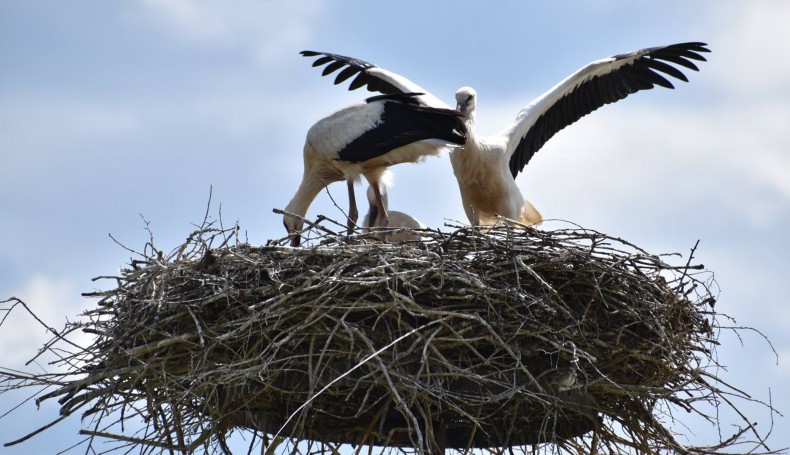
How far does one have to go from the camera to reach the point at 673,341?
6.17 m

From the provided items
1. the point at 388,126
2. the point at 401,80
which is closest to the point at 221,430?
the point at 388,126

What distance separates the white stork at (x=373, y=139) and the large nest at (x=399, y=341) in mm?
1741

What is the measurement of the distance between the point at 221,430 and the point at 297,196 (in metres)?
3.00

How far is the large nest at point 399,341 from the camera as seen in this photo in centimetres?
569

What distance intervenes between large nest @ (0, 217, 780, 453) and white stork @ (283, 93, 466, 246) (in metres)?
1.74

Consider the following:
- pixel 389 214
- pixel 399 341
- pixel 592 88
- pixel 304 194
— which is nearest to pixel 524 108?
pixel 592 88

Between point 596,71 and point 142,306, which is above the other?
point 596,71

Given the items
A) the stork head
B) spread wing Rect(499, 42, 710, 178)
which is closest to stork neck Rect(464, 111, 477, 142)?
the stork head

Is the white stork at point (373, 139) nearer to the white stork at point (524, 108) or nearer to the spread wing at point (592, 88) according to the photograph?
the white stork at point (524, 108)

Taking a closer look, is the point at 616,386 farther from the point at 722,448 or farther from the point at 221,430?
the point at 221,430

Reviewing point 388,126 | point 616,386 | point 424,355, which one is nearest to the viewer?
point 424,355

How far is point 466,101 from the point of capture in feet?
27.5

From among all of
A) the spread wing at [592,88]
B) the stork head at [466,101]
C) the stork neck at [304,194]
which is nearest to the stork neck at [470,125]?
the stork head at [466,101]

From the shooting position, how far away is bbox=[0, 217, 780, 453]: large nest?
5691 mm
